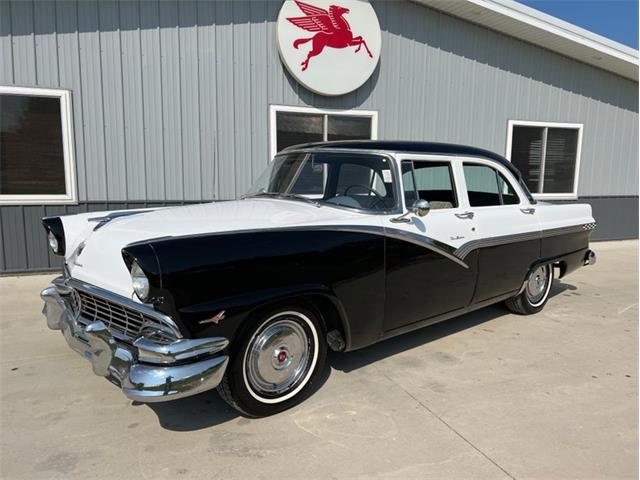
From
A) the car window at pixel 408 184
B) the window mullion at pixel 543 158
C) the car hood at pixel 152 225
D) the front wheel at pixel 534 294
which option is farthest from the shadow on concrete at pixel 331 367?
the window mullion at pixel 543 158

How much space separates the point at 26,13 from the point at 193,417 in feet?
20.6

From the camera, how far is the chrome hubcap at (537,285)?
523 cm

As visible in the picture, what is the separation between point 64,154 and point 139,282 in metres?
5.36

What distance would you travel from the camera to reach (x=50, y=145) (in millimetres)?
6859

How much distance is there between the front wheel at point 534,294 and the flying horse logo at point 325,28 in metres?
4.92

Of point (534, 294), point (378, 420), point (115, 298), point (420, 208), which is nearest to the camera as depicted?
point (115, 298)

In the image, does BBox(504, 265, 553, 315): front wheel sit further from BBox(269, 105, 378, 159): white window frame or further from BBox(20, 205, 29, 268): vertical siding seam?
BBox(20, 205, 29, 268): vertical siding seam

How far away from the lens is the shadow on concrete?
3.05 meters

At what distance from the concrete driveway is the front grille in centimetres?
64

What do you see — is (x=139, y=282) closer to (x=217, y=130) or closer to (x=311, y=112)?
(x=217, y=130)

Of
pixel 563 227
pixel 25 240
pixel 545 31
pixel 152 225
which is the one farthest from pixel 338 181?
pixel 545 31

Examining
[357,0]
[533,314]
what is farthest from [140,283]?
[357,0]

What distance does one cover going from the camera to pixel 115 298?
110 inches

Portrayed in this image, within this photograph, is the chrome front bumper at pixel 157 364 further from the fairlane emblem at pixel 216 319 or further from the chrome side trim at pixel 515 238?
the chrome side trim at pixel 515 238
